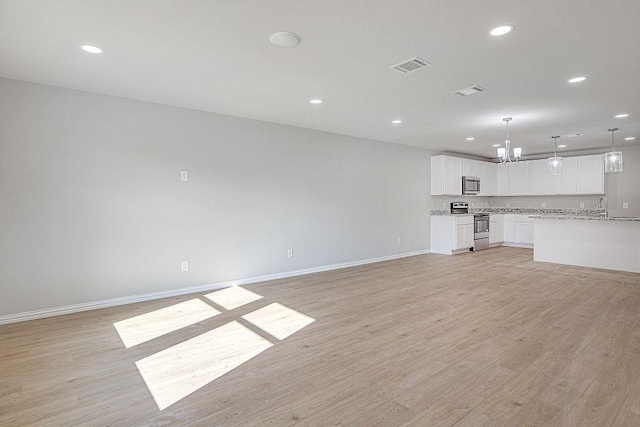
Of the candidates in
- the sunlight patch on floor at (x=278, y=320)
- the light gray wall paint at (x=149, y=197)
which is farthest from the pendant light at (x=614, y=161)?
the sunlight patch on floor at (x=278, y=320)

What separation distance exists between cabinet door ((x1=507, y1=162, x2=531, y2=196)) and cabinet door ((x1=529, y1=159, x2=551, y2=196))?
5.0 inches

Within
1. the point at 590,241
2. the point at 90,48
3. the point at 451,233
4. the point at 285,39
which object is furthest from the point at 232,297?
the point at 590,241

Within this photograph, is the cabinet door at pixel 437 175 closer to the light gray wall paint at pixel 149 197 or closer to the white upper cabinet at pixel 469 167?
the white upper cabinet at pixel 469 167

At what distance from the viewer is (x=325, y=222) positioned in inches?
237

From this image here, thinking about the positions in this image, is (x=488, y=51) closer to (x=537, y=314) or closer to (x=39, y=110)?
(x=537, y=314)

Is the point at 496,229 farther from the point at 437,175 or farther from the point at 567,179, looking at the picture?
the point at 437,175

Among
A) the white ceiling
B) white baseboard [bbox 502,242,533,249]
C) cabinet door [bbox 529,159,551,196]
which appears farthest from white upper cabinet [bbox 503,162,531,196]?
the white ceiling

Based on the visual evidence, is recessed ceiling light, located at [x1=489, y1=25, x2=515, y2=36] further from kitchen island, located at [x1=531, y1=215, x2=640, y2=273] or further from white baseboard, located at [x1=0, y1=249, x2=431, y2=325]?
kitchen island, located at [x1=531, y1=215, x2=640, y2=273]

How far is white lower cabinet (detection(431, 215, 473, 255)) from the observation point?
303 inches

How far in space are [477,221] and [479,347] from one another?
6.04 m

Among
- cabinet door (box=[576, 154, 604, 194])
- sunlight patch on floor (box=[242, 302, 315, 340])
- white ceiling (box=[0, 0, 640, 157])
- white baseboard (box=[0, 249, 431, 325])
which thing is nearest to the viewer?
white ceiling (box=[0, 0, 640, 157])

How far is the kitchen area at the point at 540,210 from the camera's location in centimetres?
598

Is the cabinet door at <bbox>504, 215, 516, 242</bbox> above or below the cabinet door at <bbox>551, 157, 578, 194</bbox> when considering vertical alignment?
below

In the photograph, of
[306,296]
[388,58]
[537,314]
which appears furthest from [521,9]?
[306,296]
